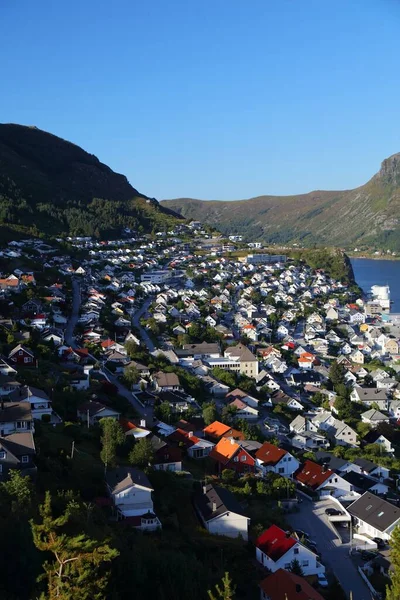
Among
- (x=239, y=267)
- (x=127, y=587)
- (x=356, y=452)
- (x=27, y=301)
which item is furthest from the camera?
(x=239, y=267)

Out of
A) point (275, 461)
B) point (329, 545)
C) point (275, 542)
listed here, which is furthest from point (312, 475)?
point (275, 542)

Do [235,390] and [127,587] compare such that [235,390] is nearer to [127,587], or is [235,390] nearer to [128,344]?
[128,344]

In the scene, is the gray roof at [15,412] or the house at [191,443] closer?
the gray roof at [15,412]

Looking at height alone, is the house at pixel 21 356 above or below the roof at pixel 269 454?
above

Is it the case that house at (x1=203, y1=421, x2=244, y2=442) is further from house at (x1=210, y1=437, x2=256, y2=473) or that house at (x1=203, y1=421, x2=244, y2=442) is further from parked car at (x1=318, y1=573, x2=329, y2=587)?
parked car at (x1=318, y1=573, x2=329, y2=587)

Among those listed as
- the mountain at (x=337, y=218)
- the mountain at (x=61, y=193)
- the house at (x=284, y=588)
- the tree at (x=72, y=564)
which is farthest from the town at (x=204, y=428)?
the mountain at (x=337, y=218)

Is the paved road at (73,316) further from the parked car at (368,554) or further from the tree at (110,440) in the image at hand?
the parked car at (368,554)

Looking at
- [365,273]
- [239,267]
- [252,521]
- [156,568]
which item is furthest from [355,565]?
[365,273]
